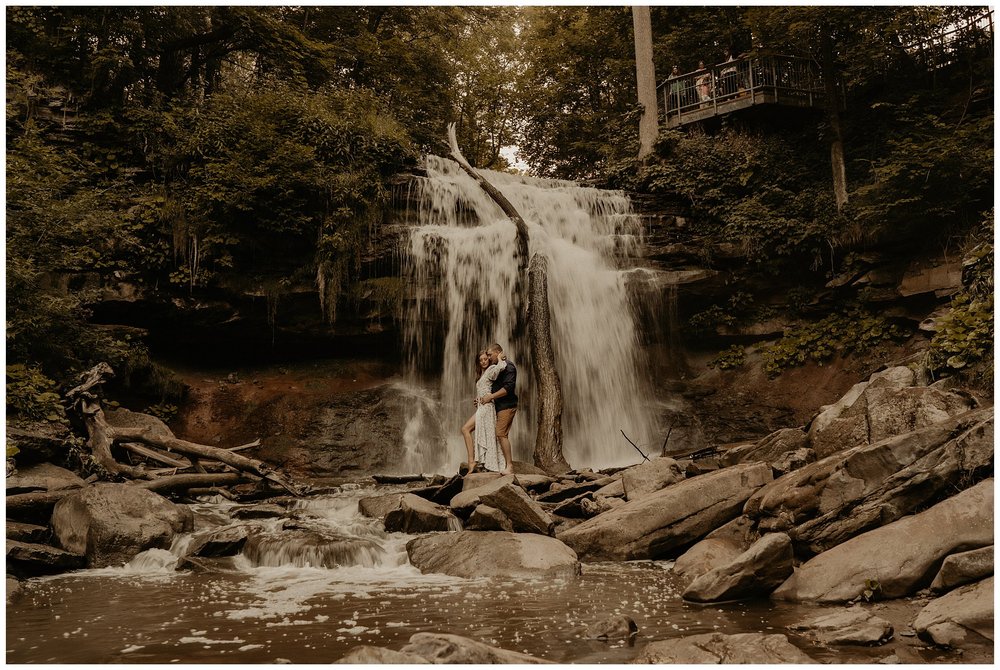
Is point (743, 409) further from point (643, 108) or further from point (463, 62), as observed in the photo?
point (463, 62)

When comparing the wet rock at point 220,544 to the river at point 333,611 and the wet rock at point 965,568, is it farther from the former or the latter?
the wet rock at point 965,568

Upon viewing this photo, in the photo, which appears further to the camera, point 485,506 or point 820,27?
point 820,27

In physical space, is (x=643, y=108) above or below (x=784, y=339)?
above

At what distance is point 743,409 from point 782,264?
142 inches

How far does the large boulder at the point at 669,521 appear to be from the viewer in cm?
684

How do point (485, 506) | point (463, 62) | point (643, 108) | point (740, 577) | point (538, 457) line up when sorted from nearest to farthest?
point (740, 577), point (485, 506), point (538, 457), point (643, 108), point (463, 62)

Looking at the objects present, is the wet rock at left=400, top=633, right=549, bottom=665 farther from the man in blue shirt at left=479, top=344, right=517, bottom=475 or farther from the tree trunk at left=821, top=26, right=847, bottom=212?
the tree trunk at left=821, top=26, right=847, bottom=212

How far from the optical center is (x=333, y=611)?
17.0 feet

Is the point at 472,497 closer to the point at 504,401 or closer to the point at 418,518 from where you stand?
the point at 418,518

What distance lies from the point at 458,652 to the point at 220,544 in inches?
165

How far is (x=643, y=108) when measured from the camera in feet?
66.2

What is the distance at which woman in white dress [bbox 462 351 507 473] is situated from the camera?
400 inches

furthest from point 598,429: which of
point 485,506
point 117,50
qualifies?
point 117,50

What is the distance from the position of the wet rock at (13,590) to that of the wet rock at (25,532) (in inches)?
51.6
